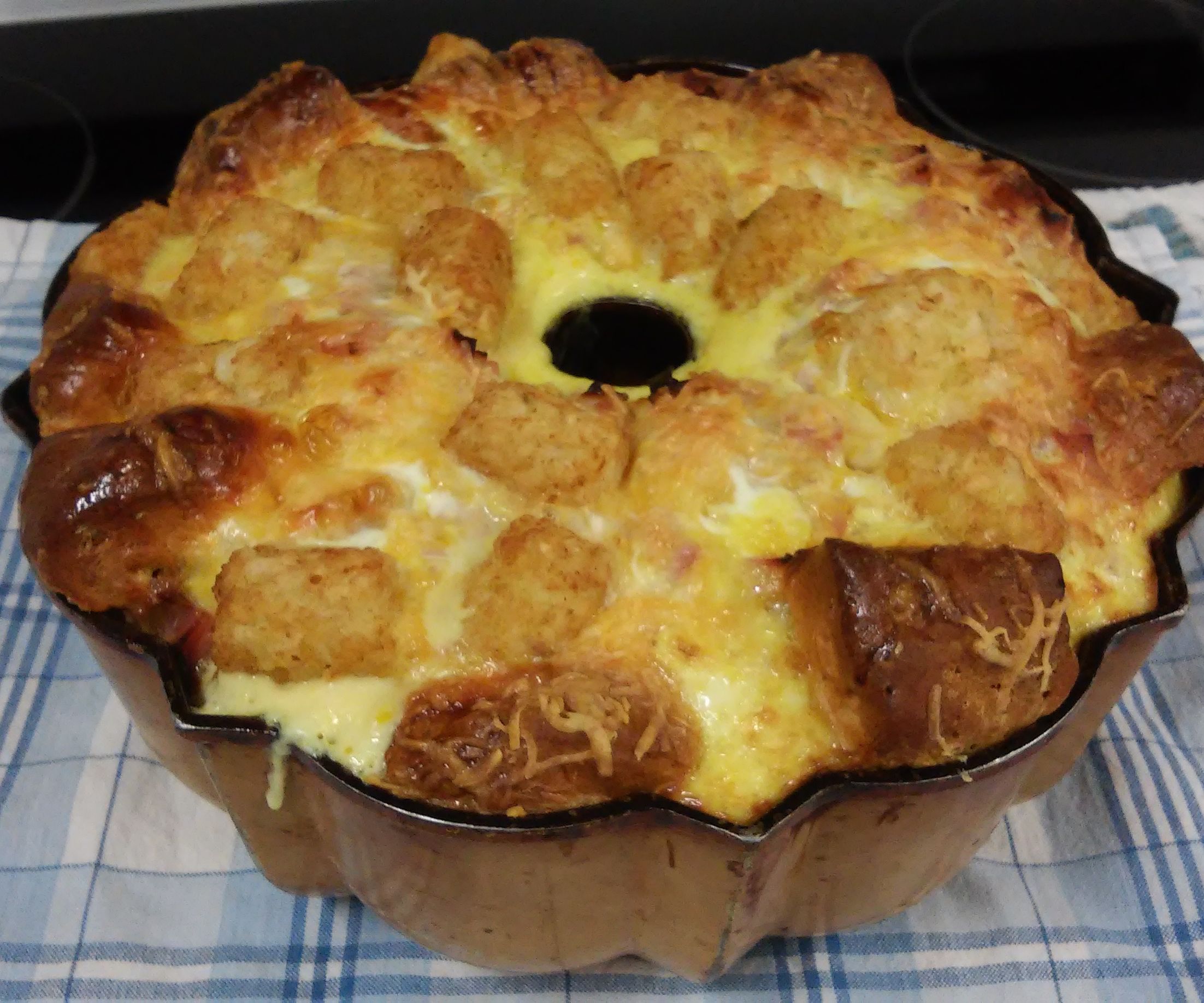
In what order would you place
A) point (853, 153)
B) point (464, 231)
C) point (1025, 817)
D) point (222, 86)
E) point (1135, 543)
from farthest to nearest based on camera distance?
point (222, 86) < point (853, 153) < point (1025, 817) < point (464, 231) < point (1135, 543)

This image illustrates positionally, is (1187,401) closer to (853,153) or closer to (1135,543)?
(1135,543)

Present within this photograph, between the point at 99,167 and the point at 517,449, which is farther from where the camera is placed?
the point at 99,167

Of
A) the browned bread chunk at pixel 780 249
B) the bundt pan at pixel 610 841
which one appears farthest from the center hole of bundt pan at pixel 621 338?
the bundt pan at pixel 610 841

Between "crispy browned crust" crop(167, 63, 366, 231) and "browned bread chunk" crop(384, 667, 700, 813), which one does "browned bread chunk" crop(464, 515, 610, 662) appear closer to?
"browned bread chunk" crop(384, 667, 700, 813)

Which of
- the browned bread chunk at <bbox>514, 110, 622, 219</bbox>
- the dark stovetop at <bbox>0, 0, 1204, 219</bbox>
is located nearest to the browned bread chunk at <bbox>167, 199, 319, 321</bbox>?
the browned bread chunk at <bbox>514, 110, 622, 219</bbox>

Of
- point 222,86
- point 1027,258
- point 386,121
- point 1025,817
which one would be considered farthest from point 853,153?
point 222,86

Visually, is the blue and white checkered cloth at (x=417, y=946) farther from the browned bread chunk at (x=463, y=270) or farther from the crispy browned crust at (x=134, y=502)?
the browned bread chunk at (x=463, y=270)

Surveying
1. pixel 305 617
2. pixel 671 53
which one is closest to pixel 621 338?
pixel 305 617
